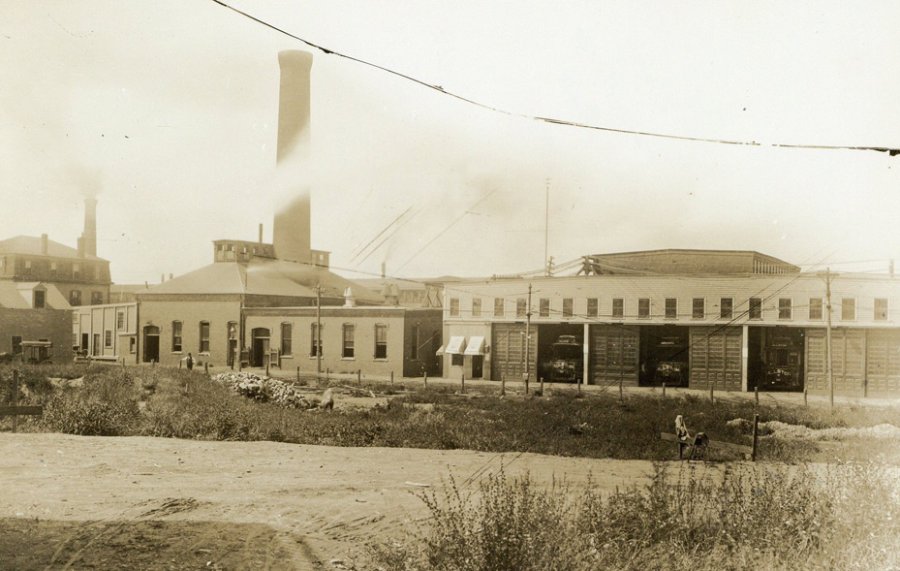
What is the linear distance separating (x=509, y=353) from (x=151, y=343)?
1932cm

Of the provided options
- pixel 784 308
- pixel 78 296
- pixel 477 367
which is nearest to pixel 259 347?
pixel 477 367

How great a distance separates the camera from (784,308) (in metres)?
23.8

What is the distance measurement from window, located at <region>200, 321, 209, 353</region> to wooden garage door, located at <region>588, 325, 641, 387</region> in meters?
19.3

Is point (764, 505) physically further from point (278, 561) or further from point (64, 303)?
point (64, 303)

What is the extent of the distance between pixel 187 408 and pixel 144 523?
9390 millimetres

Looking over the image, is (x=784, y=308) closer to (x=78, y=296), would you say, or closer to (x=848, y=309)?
(x=848, y=309)

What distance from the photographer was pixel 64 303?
41.8m

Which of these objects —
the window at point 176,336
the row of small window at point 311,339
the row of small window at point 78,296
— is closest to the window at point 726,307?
the row of small window at point 311,339

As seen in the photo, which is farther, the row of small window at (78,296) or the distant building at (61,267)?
the row of small window at (78,296)

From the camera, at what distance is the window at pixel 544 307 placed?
35.0m

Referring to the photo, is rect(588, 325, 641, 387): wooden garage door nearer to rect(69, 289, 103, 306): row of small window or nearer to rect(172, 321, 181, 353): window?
rect(172, 321, 181, 353): window

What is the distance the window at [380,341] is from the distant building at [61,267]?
1543 cm

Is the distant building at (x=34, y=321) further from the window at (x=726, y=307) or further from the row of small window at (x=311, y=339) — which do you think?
the window at (x=726, y=307)

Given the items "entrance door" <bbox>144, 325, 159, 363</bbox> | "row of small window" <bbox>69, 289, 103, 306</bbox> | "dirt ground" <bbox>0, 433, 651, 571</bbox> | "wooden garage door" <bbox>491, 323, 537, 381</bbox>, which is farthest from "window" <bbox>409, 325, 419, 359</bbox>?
"row of small window" <bbox>69, 289, 103, 306</bbox>
